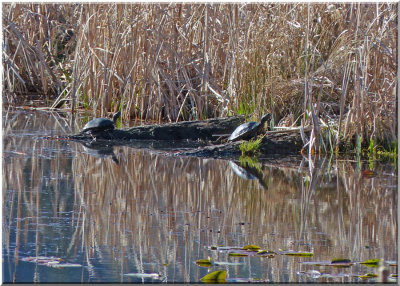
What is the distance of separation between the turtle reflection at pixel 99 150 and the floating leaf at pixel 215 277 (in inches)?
152

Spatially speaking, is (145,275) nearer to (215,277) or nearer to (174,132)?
(215,277)

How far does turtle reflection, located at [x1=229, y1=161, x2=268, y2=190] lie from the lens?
6.10m

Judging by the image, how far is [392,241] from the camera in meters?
3.94

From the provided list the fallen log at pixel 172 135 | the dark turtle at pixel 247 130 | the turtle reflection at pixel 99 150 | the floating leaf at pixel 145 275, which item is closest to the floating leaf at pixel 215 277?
the floating leaf at pixel 145 275

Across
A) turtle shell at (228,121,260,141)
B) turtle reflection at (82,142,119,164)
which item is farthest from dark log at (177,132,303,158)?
turtle reflection at (82,142,119,164)

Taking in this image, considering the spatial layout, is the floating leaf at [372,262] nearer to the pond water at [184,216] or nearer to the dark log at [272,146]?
the pond water at [184,216]

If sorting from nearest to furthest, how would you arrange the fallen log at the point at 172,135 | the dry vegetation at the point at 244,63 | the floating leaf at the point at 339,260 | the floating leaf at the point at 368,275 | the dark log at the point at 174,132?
the floating leaf at the point at 368,275 < the floating leaf at the point at 339,260 < the dry vegetation at the point at 244,63 < the fallen log at the point at 172,135 < the dark log at the point at 174,132

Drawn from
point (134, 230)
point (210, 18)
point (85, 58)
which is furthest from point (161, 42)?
point (134, 230)

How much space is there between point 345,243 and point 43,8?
1007cm

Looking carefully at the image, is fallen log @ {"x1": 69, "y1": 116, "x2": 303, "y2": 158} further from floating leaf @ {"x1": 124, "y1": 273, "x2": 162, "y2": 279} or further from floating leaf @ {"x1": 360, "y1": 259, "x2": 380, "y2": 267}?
floating leaf @ {"x1": 124, "y1": 273, "x2": 162, "y2": 279}

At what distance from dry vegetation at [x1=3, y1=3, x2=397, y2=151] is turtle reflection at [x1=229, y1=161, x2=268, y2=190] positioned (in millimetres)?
956

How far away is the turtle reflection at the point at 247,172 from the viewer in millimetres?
6098

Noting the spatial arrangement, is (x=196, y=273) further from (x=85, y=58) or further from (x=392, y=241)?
(x=85, y=58)

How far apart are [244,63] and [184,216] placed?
4.38 metres
